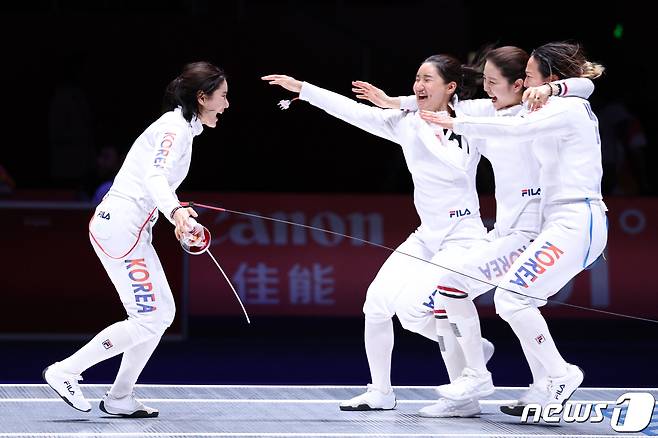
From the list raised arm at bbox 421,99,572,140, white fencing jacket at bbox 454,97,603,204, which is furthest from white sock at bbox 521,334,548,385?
raised arm at bbox 421,99,572,140

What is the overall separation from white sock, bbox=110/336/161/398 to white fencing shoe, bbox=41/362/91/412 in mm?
173

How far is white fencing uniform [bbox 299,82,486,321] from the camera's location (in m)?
6.14

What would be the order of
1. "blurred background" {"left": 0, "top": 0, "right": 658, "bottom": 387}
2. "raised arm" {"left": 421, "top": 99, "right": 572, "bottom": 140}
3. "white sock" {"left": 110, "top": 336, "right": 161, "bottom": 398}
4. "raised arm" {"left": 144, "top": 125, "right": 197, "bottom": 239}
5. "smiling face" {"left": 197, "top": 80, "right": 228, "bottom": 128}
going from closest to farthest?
"raised arm" {"left": 144, "top": 125, "right": 197, "bottom": 239}, "raised arm" {"left": 421, "top": 99, "right": 572, "bottom": 140}, "white sock" {"left": 110, "top": 336, "right": 161, "bottom": 398}, "smiling face" {"left": 197, "top": 80, "right": 228, "bottom": 128}, "blurred background" {"left": 0, "top": 0, "right": 658, "bottom": 387}

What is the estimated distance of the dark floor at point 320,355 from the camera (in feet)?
25.8

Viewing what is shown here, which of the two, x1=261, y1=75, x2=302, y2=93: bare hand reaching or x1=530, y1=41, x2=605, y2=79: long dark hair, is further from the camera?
x1=261, y1=75, x2=302, y2=93: bare hand reaching

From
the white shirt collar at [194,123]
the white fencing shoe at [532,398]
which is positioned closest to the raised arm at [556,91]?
the white fencing shoe at [532,398]

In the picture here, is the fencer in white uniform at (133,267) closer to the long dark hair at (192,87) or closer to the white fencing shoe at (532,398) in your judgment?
the long dark hair at (192,87)

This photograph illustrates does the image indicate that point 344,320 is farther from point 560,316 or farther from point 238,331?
point 560,316

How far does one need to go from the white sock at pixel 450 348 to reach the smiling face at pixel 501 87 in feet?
3.66

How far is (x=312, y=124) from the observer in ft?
42.2

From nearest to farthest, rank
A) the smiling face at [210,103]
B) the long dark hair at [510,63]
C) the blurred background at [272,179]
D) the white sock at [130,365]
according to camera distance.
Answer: the white sock at [130,365]
the smiling face at [210,103]
the long dark hair at [510,63]
the blurred background at [272,179]

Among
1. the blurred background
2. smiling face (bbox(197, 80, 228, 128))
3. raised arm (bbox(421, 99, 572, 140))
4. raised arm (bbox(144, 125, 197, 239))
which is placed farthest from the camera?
the blurred background

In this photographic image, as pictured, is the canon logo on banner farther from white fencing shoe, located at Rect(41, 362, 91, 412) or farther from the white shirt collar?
white fencing shoe, located at Rect(41, 362, 91, 412)

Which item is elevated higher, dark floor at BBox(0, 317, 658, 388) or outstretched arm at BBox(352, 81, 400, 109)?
outstretched arm at BBox(352, 81, 400, 109)
